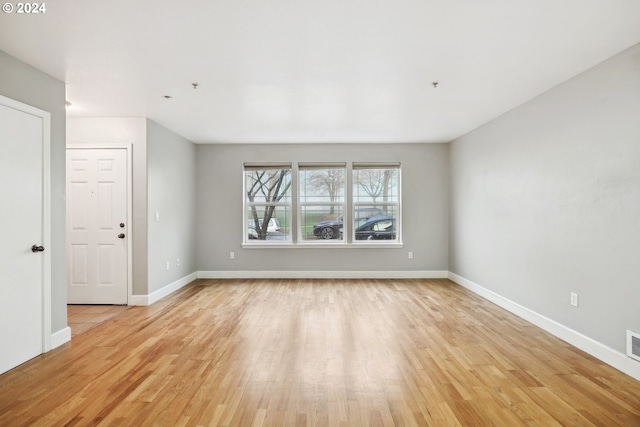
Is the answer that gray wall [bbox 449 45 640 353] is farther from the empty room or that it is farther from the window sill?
the window sill

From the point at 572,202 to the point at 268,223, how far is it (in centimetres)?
458

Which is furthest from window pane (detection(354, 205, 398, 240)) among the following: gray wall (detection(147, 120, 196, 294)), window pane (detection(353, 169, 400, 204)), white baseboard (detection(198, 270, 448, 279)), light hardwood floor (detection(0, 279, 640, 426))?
gray wall (detection(147, 120, 196, 294))

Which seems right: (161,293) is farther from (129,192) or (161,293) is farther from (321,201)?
(321,201)

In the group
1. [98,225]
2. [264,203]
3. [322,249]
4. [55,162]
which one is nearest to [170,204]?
[98,225]

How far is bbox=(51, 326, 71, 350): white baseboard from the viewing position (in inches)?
120

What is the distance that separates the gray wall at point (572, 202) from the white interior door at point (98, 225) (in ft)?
16.2

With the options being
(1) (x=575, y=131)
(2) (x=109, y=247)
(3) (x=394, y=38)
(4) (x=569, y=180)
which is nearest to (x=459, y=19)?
(3) (x=394, y=38)

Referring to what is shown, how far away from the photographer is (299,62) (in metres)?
2.84

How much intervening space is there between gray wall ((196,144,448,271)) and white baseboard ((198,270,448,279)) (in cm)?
7

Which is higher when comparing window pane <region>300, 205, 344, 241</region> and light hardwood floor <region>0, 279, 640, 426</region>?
window pane <region>300, 205, 344, 241</region>

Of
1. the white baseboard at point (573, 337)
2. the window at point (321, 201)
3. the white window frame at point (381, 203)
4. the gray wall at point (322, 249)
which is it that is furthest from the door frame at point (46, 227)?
the white baseboard at point (573, 337)

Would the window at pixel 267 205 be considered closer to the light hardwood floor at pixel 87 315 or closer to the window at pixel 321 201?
the window at pixel 321 201

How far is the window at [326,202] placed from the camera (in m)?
6.24

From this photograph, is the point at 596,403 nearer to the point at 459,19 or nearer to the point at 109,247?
the point at 459,19
